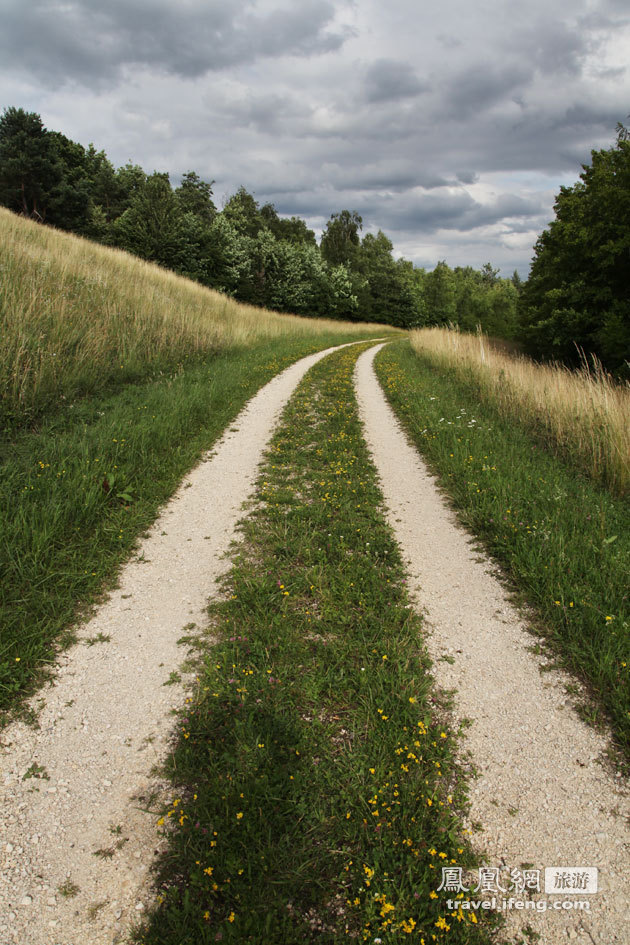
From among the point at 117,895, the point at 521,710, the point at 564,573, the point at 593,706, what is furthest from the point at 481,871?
the point at 564,573

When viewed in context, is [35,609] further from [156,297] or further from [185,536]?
[156,297]

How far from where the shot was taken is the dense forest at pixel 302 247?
66.8 ft

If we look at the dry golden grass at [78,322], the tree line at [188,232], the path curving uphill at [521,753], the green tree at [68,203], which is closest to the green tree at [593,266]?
the dry golden grass at [78,322]

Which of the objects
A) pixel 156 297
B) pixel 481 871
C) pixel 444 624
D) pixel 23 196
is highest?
pixel 23 196

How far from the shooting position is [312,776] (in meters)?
2.46

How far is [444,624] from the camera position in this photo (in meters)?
3.72

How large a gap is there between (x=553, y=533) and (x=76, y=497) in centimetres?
521

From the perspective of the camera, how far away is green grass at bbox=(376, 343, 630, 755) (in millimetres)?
3238

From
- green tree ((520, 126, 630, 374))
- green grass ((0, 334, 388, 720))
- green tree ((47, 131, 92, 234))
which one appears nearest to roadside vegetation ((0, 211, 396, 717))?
green grass ((0, 334, 388, 720))

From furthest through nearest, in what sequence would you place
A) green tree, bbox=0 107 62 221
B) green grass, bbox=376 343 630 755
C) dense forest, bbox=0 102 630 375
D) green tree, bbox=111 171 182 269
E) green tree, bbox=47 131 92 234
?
1. green tree, bbox=47 131 92 234
2. green tree, bbox=0 107 62 221
3. green tree, bbox=111 171 182 269
4. dense forest, bbox=0 102 630 375
5. green grass, bbox=376 343 630 755

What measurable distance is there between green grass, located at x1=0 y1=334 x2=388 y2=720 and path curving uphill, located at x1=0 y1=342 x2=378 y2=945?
0.85ft

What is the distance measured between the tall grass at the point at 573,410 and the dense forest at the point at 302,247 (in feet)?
22.4

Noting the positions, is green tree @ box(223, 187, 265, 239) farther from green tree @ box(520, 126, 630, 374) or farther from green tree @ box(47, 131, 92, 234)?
green tree @ box(520, 126, 630, 374)

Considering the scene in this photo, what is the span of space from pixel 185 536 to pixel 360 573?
6.78ft
